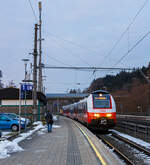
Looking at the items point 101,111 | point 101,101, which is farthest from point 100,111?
point 101,101

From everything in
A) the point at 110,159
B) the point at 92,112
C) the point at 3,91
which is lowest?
the point at 110,159

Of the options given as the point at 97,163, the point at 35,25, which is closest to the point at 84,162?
the point at 97,163

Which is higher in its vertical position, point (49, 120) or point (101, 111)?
point (101, 111)

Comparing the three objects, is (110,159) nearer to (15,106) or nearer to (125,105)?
(15,106)

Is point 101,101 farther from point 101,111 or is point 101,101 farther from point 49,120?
point 49,120

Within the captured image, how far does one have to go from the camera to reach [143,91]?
65875mm

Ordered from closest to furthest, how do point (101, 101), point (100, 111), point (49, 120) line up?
point (49, 120) < point (100, 111) < point (101, 101)

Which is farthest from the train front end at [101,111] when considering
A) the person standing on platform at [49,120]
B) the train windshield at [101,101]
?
the person standing on platform at [49,120]

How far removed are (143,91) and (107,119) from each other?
48275 millimetres

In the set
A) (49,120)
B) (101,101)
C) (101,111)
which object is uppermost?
(101,101)

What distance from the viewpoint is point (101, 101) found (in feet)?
67.0

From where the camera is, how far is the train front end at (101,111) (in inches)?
779

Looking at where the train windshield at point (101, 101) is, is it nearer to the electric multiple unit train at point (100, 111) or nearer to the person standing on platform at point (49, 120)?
the electric multiple unit train at point (100, 111)

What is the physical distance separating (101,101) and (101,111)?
0.84 meters
